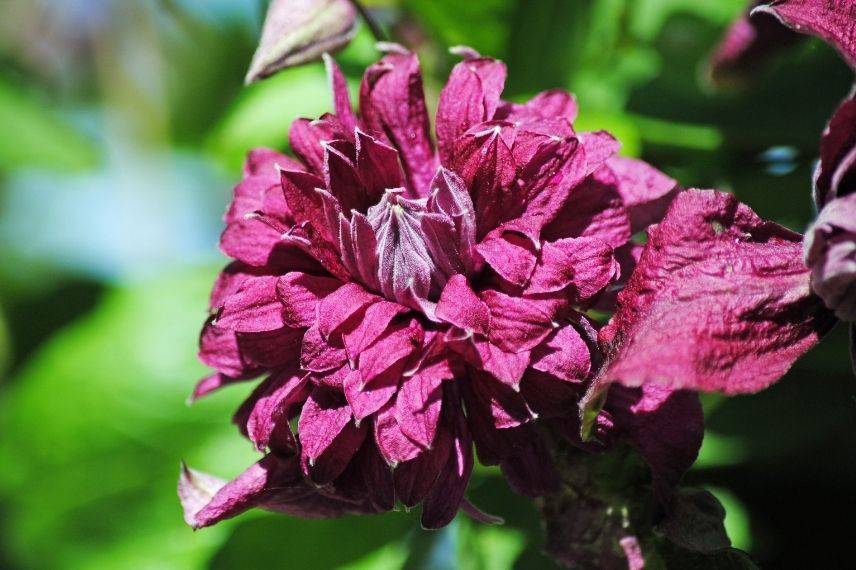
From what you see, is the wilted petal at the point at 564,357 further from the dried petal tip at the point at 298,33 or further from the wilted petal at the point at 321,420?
the dried petal tip at the point at 298,33

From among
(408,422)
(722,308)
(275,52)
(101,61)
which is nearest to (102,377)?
(275,52)

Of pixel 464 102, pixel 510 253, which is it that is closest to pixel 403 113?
pixel 464 102

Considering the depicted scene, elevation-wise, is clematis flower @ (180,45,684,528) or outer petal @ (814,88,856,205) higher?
outer petal @ (814,88,856,205)

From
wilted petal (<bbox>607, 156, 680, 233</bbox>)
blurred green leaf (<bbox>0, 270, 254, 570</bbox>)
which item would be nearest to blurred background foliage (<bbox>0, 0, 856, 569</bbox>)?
blurred green leaf (<bbox>0, 270, 254, 570</bbox>)

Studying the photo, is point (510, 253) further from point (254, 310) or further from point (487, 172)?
point (254, 310)

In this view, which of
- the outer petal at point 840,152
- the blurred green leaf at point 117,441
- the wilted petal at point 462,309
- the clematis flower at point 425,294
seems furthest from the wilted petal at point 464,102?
the blurred green leaf at point 117,441

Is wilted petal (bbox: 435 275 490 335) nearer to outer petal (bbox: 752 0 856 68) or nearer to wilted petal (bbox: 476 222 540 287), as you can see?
wilted petal (bbox: 476 222 540 287)
